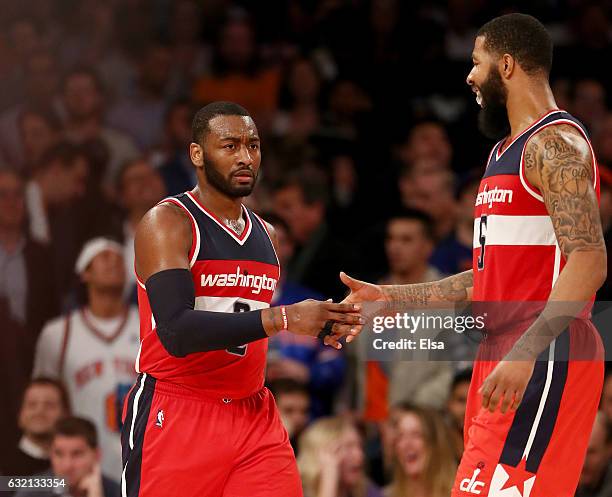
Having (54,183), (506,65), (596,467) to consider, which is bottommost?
(596,467)

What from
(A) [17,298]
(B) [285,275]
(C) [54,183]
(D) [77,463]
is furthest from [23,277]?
(B) [285,275]

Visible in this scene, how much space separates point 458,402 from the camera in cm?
654

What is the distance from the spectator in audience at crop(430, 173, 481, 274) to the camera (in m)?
7.57

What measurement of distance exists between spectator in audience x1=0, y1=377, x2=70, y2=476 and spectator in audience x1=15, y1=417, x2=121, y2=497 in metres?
0.17

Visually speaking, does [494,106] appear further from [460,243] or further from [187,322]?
[460,243]

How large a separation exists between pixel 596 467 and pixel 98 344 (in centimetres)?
315

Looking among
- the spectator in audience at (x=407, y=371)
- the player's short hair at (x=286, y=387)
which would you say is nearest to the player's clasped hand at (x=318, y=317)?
the spectator in audience at (x=407, y=371)

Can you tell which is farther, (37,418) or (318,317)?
(37,418)

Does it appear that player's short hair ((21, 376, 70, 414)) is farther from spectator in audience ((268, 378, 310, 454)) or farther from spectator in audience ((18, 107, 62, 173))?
spectator in audience ((18, 107, 62, 173))

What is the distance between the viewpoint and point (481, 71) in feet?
15.1

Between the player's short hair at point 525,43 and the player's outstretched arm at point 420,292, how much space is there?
1.04m

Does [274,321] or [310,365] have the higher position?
[310,365]

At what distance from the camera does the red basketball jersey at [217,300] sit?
4.70m

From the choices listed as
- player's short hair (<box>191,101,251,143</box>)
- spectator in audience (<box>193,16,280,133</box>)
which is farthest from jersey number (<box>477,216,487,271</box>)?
spectator in audience (<box>193,16,280,133</box>)
